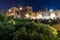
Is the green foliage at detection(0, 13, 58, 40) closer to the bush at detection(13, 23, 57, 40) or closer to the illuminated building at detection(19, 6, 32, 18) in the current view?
the bush at detection(13, 23, 57, 40)

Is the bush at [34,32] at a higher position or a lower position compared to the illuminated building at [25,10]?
lower

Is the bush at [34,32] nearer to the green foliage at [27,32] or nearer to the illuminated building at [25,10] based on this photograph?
the green foliage at [27,32]

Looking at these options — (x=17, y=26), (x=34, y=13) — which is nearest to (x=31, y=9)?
(x=34, y=13)

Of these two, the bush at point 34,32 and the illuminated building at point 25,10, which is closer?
the bush at point 34,32

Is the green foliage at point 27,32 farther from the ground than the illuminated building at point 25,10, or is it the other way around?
the illuminated building at point 25,10

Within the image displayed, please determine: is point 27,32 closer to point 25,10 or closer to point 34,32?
point 34,32

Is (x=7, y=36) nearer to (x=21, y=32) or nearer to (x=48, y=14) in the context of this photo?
(x=21, y=32)

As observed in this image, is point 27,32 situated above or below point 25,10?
below

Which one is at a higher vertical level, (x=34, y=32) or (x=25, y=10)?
(x=25, y=10)

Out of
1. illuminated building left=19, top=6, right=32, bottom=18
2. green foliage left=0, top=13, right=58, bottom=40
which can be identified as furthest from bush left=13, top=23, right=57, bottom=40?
illuminated building left=19, top=6, right=32, bottom=18

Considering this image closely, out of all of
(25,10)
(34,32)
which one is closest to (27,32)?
(34,32)

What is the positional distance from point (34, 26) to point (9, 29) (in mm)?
388

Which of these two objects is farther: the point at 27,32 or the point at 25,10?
→ the point at 25,10

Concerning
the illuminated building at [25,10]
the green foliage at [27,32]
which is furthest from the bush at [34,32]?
the illuminated building at [25,10]
